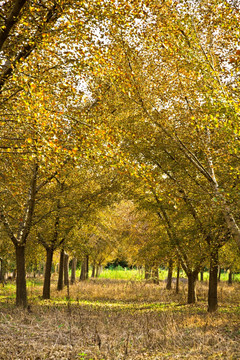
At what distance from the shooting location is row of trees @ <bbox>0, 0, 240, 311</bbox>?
6.18 metres

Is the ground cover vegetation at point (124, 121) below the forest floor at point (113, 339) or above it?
above

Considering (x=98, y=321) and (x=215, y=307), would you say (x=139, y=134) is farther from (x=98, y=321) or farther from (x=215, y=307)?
Result: (x=215, y=307)

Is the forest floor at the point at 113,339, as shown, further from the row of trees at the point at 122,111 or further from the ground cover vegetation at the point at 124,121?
the row of trees at the point at 122,111

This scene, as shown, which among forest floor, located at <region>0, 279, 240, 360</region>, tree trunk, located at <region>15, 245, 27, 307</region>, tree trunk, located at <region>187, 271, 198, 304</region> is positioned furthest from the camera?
tree trunk, located at <region>187, 271, 198, 304</region>

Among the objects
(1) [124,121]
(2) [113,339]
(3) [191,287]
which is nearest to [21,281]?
(2) [113,339]

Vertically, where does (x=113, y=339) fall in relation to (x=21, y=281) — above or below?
below

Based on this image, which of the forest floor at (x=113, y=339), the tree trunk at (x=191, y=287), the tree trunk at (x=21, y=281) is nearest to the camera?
the forest floor at (x=113, y=339)

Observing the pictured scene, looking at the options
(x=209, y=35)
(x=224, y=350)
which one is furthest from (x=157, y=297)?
(x=209, y=35)

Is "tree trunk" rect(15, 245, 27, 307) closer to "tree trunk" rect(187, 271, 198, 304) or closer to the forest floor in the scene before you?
the forest floor

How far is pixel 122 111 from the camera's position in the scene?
9.85 metres

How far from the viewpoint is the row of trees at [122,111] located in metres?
6.18

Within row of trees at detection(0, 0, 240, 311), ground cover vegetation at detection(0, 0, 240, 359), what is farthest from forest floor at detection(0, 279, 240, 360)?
row of trees at detection(0, 0, 240, 311)

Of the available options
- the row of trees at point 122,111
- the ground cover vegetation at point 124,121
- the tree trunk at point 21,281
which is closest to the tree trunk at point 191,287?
the ground cover vegetation at point 124,121

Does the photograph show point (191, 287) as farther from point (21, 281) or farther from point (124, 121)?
point (124, 121)
